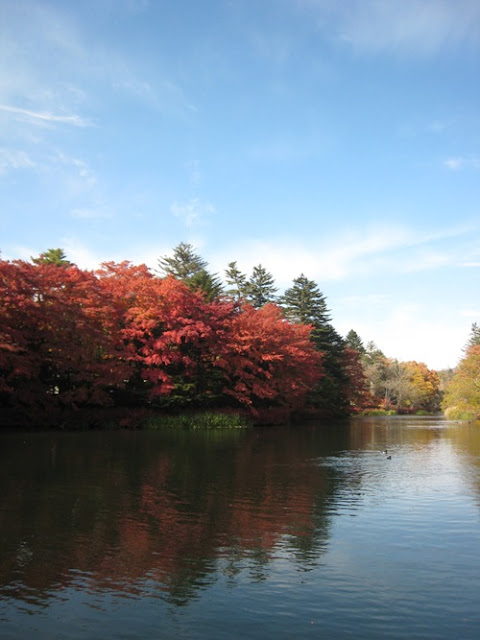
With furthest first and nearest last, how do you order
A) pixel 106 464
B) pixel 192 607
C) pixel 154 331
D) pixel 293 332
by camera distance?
pixel 293 332 < pixel 154 331 < pixel 106 464 < pixel 192 607

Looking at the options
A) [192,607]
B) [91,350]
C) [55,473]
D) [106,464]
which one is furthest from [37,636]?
[91,350]

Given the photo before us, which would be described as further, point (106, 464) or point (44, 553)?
point (106, 464)

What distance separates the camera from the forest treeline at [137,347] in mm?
29906

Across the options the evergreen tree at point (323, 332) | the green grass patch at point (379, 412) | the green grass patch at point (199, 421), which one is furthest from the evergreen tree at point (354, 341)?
the green grass patch at point (199, 421)

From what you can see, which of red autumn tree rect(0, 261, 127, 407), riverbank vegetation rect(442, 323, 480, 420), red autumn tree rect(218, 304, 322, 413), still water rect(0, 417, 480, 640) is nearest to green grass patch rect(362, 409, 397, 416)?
riverbank vegetation rect(442, 323, 480, 420)

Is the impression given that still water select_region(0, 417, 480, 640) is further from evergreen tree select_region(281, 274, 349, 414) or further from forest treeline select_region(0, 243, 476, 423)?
evergreen tree select_region(281, 274, 349, 414)

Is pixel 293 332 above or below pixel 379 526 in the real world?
above

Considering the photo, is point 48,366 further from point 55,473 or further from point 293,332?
point 293,332

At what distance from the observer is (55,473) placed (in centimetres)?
1533

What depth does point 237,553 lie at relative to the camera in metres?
8.25

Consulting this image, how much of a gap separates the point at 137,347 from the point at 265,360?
35.9 feet

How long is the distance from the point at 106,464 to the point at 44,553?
377 inches

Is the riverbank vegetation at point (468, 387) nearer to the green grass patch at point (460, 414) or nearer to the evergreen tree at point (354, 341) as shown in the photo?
the green grass patch at point (460, 414)

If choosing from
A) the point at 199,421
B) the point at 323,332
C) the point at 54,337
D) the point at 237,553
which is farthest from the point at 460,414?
the point at 237,553
